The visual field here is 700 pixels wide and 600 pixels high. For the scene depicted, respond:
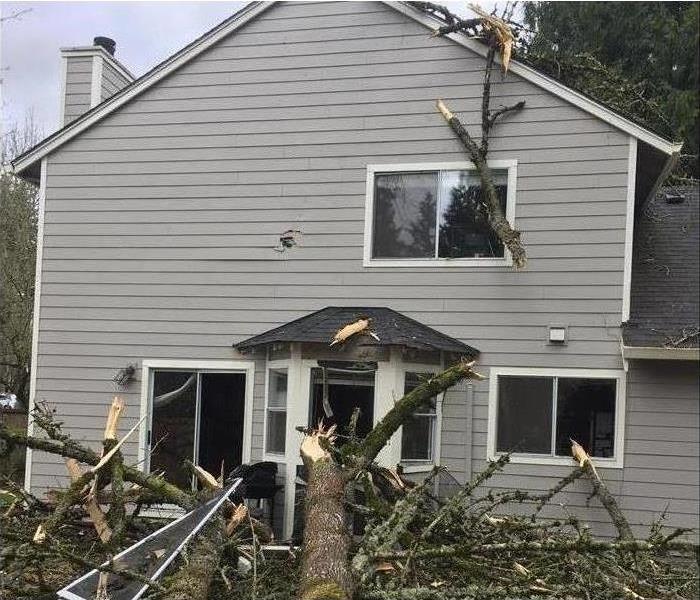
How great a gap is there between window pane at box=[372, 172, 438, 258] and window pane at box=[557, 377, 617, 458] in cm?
210

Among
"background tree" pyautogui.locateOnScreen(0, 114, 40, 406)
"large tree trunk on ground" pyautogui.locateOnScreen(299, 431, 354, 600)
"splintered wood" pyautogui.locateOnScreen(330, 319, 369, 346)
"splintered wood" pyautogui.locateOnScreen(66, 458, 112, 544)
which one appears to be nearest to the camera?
"large tree trunk on ground" pyautogui.locateOnScreen(299, 431, 354, 600)

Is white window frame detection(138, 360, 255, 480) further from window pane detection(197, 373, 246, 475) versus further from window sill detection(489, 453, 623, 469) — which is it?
window sill detection(489, 453, 623, 469)

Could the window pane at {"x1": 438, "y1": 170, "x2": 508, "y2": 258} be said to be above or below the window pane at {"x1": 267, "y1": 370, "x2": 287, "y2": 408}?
above

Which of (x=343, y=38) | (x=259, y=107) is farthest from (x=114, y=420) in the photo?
(x=343, y=38)

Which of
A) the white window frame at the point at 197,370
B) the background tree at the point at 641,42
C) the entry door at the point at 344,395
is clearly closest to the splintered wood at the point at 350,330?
the entry door at the point at 344,395

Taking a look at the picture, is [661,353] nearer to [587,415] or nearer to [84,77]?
[587,415]

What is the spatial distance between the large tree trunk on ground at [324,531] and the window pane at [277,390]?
108 inches

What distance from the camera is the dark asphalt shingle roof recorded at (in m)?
8.06

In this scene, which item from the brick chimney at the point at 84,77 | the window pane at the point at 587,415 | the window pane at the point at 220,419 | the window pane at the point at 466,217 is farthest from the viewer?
the brick chimney at the point at 84,77

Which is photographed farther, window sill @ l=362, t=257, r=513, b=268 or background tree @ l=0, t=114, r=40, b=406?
background tree @ l=0, t=114, r=40, b=406

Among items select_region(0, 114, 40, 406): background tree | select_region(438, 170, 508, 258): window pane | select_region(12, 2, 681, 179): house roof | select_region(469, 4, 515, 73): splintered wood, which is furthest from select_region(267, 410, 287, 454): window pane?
select_region(0, 114, 40, 406): background tree

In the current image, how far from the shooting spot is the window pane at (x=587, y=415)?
8289mm

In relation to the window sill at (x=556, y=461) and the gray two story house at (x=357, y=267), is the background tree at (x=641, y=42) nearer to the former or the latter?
the gray two story house at (x=357, y=267)

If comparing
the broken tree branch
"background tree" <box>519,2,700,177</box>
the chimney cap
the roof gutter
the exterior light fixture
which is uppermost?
"background tree" <box>519,2,700,177</box>
